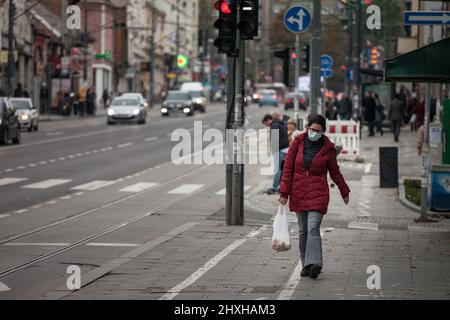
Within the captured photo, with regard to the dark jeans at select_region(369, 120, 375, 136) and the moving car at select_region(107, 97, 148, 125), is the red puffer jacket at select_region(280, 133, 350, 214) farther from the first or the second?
the moving car at select_region(107, 97, 148, 125)

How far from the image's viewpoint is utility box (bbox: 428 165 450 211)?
21.9 meters

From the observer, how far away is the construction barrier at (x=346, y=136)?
39.6 meters

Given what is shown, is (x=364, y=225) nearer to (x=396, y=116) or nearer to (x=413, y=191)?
Answer: (x=413, y=191)

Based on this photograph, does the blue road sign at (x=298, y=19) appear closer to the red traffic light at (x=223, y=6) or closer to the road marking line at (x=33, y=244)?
the red traffic light at (x=223, y=6)

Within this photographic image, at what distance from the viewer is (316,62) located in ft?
108

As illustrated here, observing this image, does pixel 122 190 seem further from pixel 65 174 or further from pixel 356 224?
pixel 356 224

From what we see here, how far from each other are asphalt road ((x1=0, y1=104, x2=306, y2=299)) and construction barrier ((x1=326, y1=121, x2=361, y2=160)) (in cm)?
420

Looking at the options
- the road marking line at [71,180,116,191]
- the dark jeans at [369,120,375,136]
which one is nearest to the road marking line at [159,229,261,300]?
the road marking line at [71,180,116,191]

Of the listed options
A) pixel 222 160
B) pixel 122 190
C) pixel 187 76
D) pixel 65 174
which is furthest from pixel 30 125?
pixel 187 76

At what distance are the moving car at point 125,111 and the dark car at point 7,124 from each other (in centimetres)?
2097

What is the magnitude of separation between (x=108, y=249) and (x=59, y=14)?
7746 centimetres

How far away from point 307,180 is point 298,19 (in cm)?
1651

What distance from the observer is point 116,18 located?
97688 millimetres

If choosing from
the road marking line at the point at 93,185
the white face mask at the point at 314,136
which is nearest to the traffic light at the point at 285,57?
the road marking line at the point at 93,185
